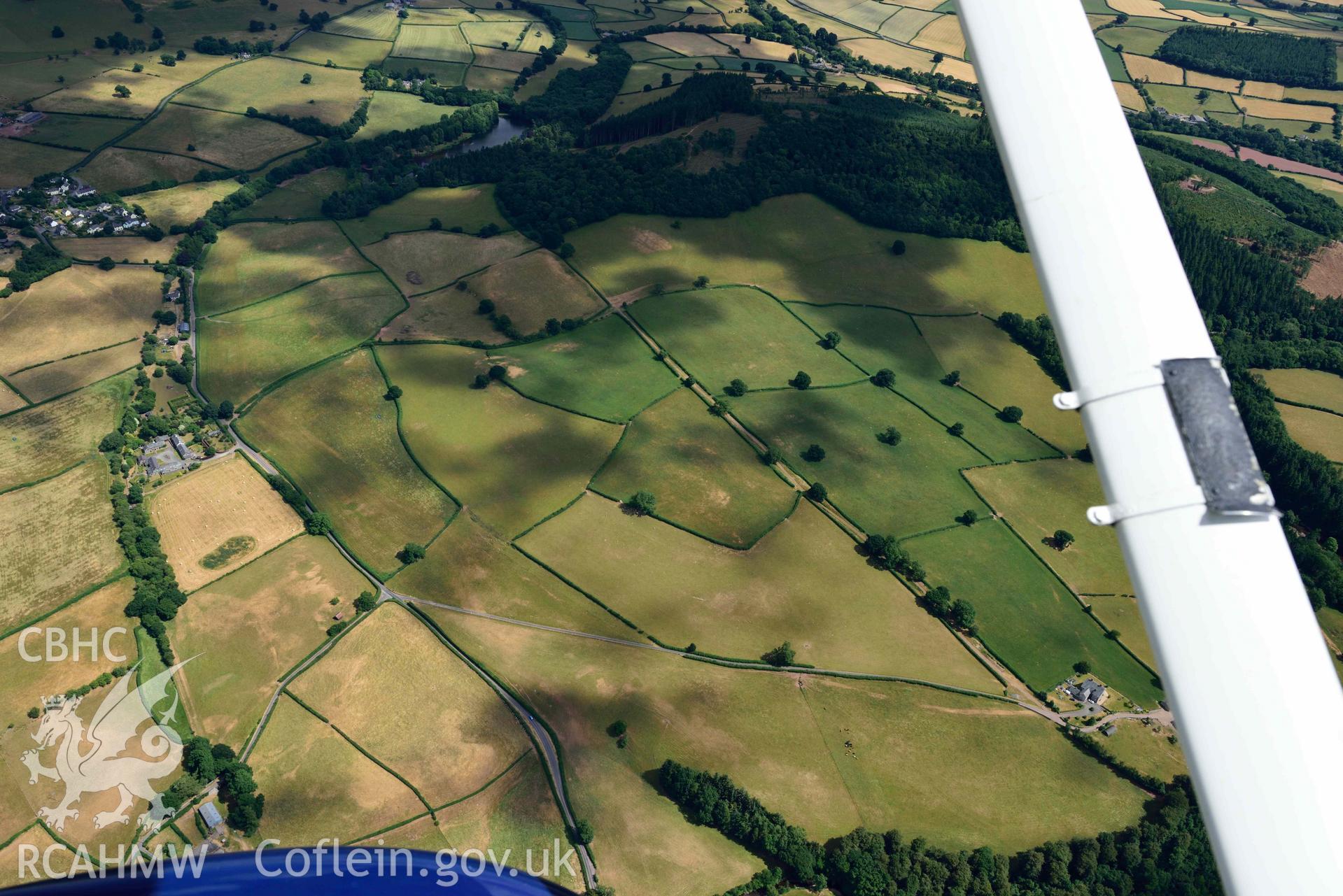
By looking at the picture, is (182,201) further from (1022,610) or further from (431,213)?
(1022,610)

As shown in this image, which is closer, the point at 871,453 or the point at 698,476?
the point at 698,476

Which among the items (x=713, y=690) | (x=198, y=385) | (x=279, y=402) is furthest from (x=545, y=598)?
(x=198, y=385)

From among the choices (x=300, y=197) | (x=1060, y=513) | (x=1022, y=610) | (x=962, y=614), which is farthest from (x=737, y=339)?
(x=300, y=197)

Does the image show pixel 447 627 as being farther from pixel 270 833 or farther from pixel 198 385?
pixel 198 385

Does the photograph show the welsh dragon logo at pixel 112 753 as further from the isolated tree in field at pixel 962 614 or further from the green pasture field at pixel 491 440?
the isolated tree in field at pixel 962 614

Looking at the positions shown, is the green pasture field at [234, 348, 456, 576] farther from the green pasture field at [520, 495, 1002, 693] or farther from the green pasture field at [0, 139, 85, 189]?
the green pasture field at [0, 139, 85, 189]

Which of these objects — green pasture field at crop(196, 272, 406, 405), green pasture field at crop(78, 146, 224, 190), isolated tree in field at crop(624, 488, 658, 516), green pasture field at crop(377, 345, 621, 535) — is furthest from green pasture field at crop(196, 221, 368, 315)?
isolated tree in field at crop(624, 488, 658, 516)
